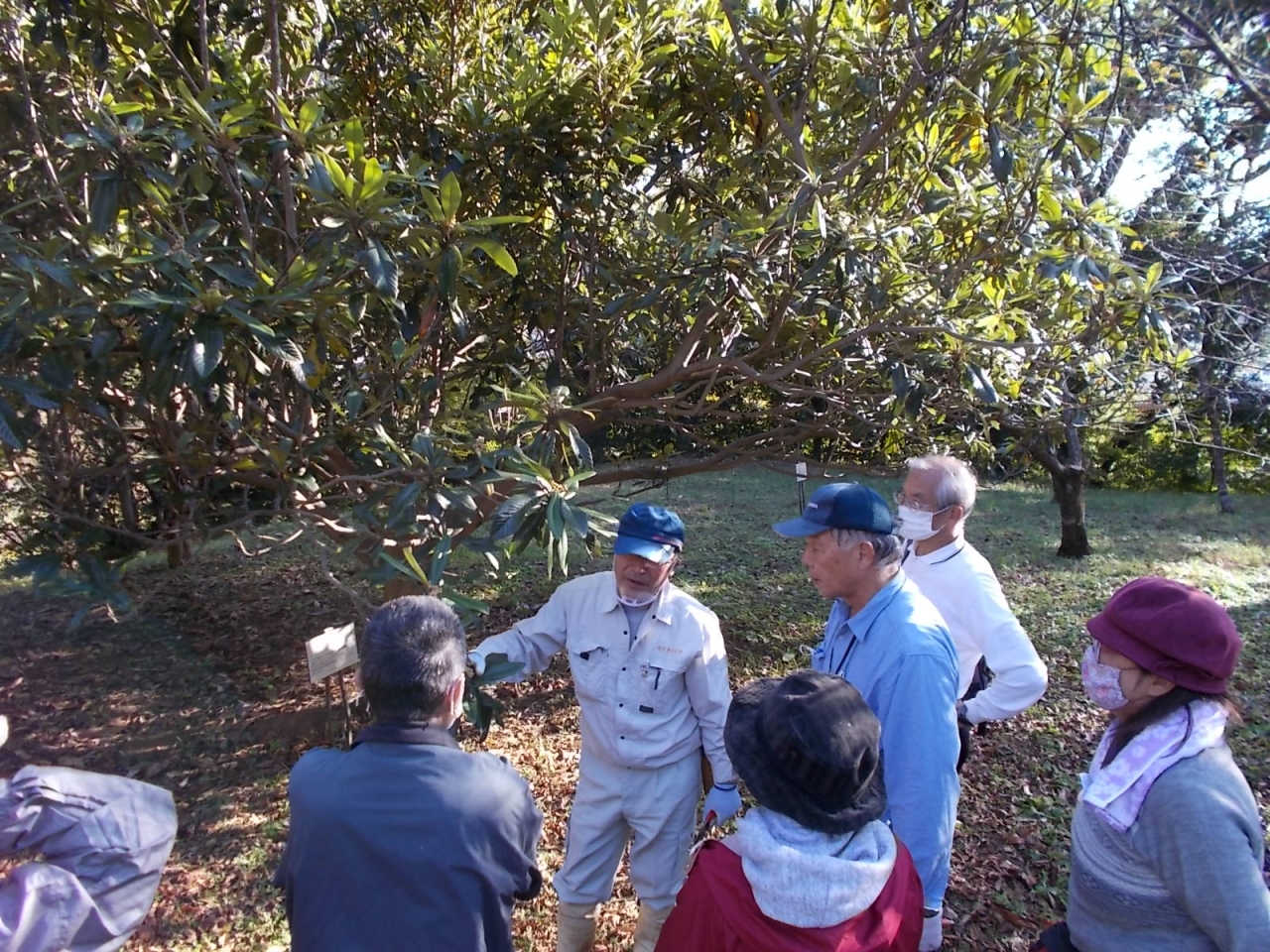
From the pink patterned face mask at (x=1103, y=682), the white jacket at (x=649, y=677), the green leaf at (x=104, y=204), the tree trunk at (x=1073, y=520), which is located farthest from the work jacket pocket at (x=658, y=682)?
the tree trunk at (x=1073, y=520)

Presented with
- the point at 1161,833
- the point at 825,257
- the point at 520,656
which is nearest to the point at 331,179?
the point at 520,656

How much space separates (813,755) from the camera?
141 centimetres

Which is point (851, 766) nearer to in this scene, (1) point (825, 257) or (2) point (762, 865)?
(2) point (762, 865)

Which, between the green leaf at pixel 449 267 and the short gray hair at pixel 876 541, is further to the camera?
the green leaf at pixel 449 267

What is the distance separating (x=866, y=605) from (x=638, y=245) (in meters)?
2.77

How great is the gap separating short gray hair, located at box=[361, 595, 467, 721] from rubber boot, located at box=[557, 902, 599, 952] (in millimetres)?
1435

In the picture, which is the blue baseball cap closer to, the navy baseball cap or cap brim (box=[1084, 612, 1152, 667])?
the navy baseball cap

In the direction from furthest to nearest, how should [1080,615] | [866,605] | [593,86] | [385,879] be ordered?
[1080,615]
[593,86]
[866,605]
[385,879]

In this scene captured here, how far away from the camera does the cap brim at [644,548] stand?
97.7 inches

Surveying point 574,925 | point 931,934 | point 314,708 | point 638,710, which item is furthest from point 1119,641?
point 314,708

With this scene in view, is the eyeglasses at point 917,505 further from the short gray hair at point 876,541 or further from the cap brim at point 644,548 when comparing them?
the cap brim at point 644,548

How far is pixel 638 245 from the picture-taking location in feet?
14.6

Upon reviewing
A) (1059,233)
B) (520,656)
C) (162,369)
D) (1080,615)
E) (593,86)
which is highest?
(593,86)

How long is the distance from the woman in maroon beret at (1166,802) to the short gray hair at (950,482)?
1.15 m
